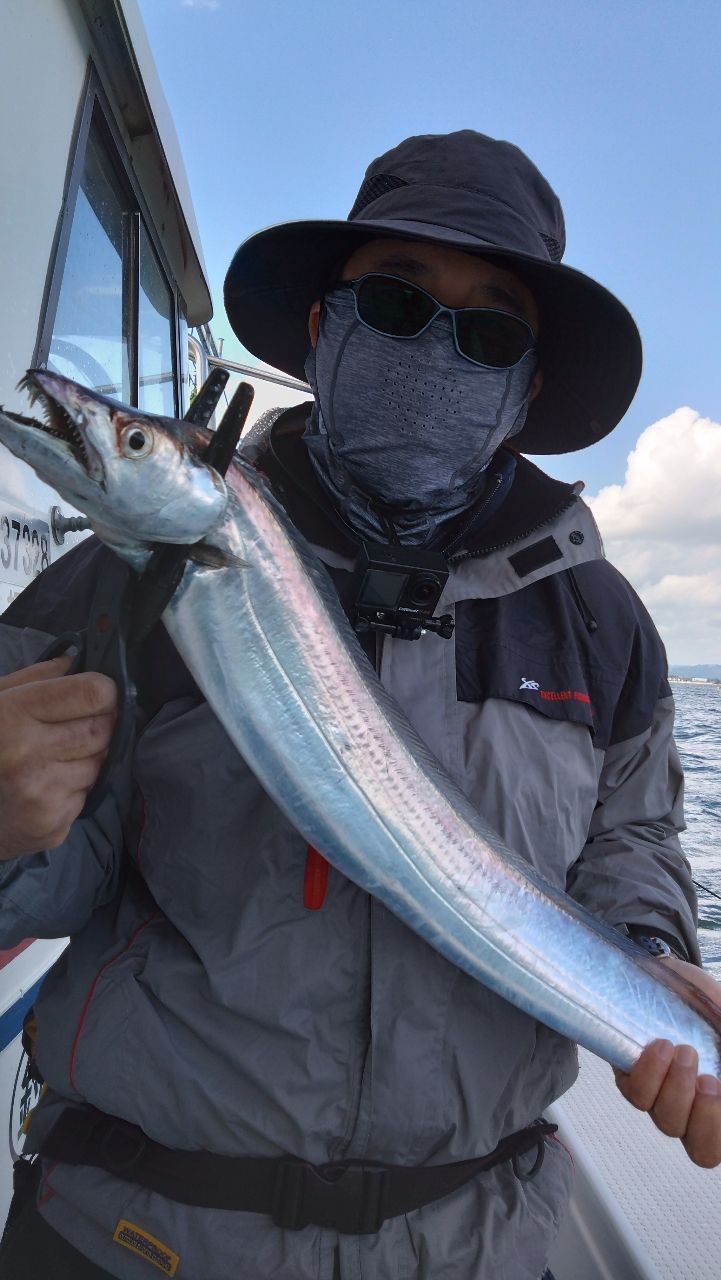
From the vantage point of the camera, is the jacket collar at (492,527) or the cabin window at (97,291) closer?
the jacket collar at (492,527)

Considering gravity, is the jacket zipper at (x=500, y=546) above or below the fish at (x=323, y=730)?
above

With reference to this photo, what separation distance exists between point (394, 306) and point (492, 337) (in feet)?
0.87

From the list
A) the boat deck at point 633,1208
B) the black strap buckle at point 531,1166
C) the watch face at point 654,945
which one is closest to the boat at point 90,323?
the boat deck at point 633,1208

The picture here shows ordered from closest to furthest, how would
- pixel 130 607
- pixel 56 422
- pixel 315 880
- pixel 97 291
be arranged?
pixel 56 422, pixel 130 607, pixel 315 880, pixel 97 291

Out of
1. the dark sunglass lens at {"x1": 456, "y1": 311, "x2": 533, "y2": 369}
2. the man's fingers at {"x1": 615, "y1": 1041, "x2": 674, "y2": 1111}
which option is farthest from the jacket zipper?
the man's fingers at {"x1": 615, "y1": 1041, "x2": 674, "y2": 1111}

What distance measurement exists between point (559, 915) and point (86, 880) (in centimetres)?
104

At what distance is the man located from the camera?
1.49 metres

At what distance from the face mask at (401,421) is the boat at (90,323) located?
79 cm

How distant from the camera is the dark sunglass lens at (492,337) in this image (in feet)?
6.21

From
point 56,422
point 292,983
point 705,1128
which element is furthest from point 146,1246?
point 56,422

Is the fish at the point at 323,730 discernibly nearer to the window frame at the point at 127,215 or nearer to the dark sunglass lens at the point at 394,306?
the dark sunglass lens at the point at 394,306

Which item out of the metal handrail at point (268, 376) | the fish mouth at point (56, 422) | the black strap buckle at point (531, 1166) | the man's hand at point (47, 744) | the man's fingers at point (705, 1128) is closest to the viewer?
the fish mouth at point (56, 422)

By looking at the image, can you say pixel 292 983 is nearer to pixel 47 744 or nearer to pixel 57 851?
pixel 57 851

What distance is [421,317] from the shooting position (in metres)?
1.89
